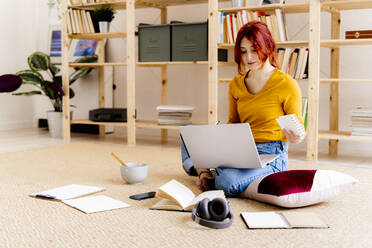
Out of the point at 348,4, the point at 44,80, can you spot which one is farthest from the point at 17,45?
the point at 348,4

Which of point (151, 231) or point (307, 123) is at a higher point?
point (307, 123)

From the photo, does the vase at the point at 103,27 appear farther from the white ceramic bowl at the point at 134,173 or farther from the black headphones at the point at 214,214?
the black headphones at the point at 214,214

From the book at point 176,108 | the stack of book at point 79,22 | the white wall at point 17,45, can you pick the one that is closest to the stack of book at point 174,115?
the book at point 176,108

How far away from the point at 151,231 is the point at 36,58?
3334 mm

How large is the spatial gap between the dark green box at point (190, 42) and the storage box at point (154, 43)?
5 cm

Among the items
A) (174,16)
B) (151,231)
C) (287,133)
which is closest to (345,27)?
(174,16)

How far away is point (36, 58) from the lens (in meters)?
4.60

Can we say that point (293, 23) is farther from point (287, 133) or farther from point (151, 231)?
point (151, 231)

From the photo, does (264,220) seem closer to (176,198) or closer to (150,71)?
(176,198)

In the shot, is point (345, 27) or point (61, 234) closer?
point (61, 234)

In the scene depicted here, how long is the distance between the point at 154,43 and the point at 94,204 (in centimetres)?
207

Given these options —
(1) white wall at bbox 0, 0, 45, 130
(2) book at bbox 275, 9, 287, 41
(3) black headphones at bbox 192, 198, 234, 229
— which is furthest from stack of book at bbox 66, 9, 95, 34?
(3) black headphones at bbox 192, 198, 234, 229

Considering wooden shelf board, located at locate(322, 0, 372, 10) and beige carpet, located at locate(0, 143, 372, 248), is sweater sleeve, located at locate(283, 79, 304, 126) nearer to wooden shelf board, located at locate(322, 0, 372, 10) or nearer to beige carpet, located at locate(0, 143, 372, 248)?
beige carpet, located at locate(0, 143, 372, 248)

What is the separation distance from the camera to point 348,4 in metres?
3.25
